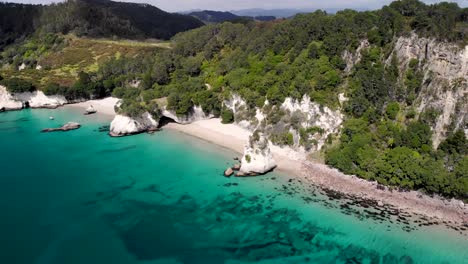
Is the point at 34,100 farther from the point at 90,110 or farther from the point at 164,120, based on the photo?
the point at 164,120

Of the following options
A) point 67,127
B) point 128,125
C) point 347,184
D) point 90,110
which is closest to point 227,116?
point 128,125

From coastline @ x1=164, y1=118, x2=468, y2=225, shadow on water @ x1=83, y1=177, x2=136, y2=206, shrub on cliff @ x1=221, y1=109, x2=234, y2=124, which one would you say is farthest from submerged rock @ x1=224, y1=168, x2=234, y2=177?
shrub on cliff @ x1=221, y1=109, x2=234, y2=124

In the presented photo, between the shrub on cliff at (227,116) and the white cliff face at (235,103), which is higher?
the white cliff face at (235,103)

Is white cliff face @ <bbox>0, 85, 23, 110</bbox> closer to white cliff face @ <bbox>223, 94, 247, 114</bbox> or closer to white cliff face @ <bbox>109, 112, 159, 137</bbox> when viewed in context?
white cliff face @ <bbox>109, 112, 159, 137</bbox>

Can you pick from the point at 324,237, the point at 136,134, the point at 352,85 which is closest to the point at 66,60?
the point at 136,134

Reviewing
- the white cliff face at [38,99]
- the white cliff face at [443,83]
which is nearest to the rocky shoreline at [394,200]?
the white cliff face at [443,83]

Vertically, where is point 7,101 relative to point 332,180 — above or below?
above

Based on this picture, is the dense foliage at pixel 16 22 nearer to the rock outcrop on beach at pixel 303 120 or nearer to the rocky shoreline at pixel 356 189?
the rocky shoreline at pixel 356 189
